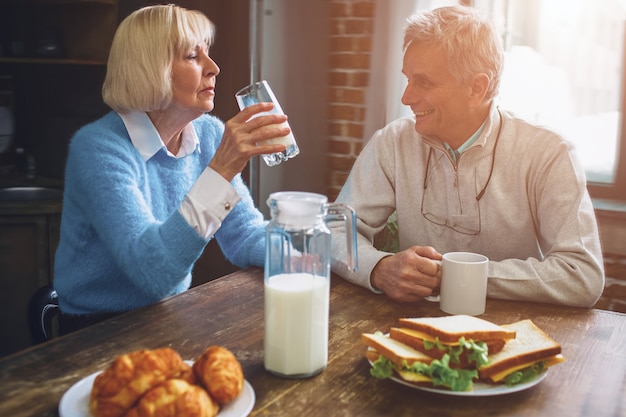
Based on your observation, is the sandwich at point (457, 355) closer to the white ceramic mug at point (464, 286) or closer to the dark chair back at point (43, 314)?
the white ceramic mug at point (464, 286)

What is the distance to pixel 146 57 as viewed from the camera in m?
1.62

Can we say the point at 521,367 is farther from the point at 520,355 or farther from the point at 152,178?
the point at 152,178

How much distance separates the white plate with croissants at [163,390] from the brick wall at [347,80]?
2041 mm

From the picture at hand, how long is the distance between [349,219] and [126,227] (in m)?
0.58

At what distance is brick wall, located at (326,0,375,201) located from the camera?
2.76 m

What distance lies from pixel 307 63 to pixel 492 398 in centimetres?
214

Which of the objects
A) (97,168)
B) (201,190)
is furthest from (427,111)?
(97,168)

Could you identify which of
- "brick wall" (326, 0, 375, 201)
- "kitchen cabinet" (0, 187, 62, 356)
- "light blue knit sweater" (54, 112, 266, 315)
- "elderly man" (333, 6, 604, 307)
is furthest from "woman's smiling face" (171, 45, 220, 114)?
"kitchen cabinet" (0, 187, 62, 356)

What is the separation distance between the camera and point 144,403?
30.4 inches

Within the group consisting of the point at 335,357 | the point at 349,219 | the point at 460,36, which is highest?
the point at 460,36

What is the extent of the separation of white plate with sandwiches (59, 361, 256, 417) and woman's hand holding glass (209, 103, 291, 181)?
0.53 meters

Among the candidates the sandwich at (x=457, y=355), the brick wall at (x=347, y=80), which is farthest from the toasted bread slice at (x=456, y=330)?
the brick wall at (x=347, y=80)

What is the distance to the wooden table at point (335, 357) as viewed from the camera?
2.95ft

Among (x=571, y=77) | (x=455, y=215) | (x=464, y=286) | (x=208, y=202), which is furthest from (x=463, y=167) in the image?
(x=571, y=77)
